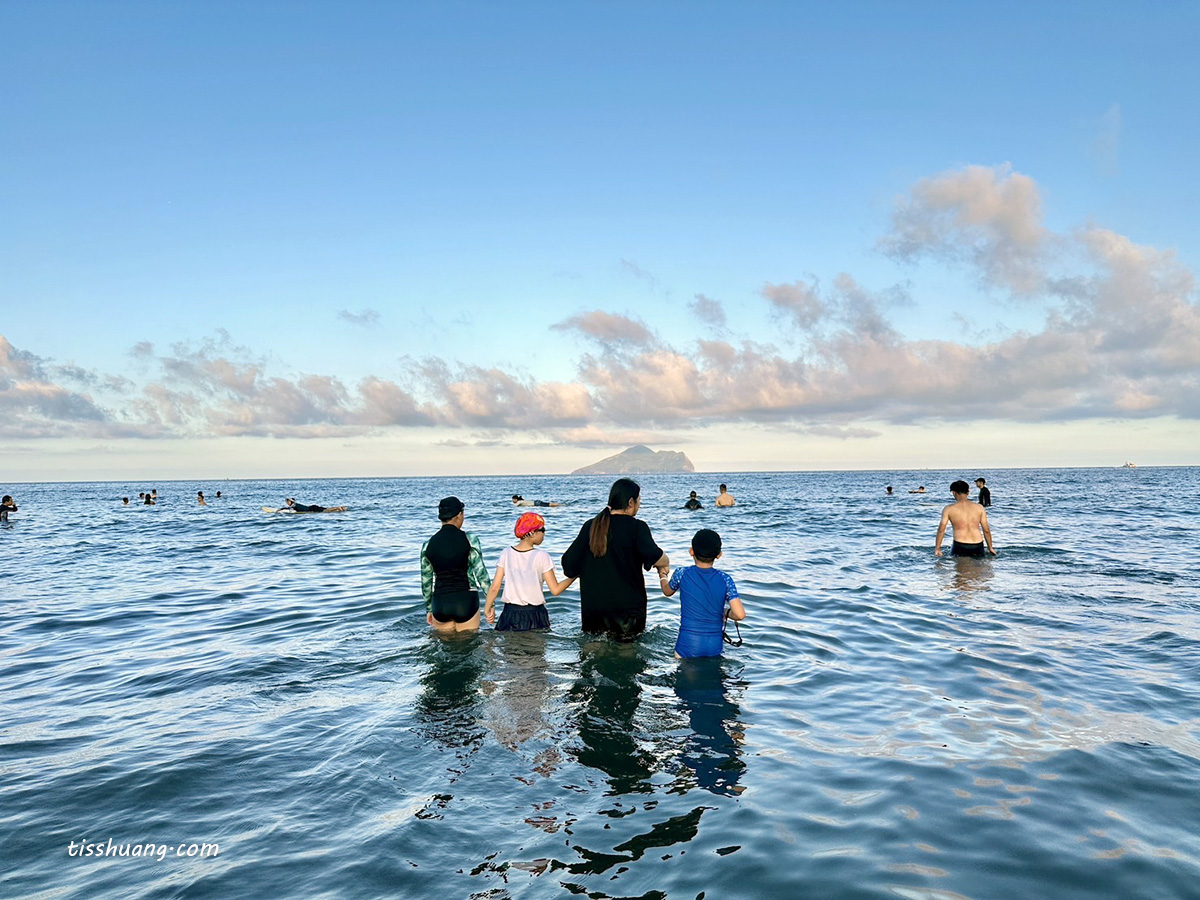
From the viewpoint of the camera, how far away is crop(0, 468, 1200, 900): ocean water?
4453 millimetres

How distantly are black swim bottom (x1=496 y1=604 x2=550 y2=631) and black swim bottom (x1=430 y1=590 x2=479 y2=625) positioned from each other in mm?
517

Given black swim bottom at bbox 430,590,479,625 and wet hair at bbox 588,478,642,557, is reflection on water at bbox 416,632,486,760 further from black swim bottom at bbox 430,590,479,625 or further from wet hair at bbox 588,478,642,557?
wet hair at bbox 588,478,642,557

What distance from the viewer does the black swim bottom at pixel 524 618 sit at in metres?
10.2

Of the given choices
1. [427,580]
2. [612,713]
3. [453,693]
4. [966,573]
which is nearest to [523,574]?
[427,580]

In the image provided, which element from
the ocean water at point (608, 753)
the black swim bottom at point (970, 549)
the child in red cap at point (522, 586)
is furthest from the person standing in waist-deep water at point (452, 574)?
the black swim bottom at point (970, 549)

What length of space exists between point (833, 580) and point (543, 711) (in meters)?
11.5

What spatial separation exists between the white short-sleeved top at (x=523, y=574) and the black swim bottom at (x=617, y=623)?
0.94 m

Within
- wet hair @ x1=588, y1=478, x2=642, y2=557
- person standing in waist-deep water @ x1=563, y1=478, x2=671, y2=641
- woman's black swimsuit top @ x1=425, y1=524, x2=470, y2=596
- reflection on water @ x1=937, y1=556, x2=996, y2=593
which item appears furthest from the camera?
reflection on water @ x1=937, y1=556, x2=996, y2=593

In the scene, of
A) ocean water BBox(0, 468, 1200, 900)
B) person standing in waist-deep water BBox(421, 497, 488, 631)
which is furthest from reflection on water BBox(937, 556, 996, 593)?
person standing in waist-deep water BBox(421, 497, 488, 631)

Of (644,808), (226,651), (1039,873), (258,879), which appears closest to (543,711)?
(644,808)

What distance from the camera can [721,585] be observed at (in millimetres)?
8305

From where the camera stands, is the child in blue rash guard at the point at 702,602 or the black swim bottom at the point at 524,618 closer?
the child in blue rash guard at the point at 702,602

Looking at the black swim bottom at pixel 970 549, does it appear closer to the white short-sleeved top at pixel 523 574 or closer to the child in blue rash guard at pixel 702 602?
the child in blue rash guard at pixel 702 602

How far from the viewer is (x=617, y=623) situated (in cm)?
952
